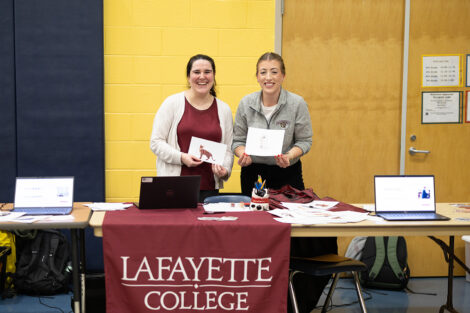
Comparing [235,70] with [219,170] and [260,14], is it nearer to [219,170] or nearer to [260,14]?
[260,14]

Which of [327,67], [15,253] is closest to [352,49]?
[327,67]

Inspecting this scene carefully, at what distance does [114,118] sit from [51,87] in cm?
51

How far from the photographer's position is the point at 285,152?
9.44 ft

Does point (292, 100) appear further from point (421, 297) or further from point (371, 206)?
point (421, 297)

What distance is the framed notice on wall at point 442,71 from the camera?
387 centimetres

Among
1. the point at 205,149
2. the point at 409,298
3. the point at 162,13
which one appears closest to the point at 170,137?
the point at 205,149

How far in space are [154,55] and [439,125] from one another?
2366mm

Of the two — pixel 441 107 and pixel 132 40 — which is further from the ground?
pixel 132 40

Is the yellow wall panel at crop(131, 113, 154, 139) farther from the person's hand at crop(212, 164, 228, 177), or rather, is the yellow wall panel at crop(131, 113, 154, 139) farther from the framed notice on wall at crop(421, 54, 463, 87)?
the framed notice on wall at crop(421, 54, 463, 87)

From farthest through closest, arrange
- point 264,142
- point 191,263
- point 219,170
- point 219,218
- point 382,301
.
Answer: point 382,301 → point 219,170 → point 264,142 → point 219,218 → point 191,263

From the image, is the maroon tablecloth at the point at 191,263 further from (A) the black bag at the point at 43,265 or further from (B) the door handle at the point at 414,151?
(B) the door handle at the point at 414,151

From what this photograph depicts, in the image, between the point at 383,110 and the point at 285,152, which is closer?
the point at 285,152

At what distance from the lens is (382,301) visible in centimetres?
334

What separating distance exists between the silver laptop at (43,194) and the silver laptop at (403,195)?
1.54m
